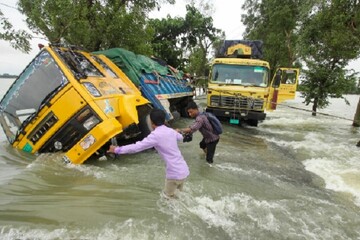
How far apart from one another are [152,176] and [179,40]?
25286 millimetres

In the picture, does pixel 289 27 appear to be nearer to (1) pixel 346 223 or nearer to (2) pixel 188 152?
(2) pixel 188 152

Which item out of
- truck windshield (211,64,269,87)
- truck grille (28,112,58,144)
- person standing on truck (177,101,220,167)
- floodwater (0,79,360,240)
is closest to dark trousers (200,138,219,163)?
person standing on truck (177,101,220,167)

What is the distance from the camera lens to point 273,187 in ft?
18.4

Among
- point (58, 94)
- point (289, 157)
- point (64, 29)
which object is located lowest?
point (289, 157)

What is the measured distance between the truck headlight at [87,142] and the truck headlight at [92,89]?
0.86 m

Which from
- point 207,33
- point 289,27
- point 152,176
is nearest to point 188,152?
point 152,176

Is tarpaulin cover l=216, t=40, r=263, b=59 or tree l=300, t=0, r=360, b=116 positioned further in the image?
tarpaulin cover l=216, t=40, r=263, b=59

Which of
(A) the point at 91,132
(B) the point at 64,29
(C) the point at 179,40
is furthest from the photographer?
(C) the point at 179,40

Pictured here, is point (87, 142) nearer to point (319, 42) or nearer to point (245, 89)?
point (245, 89)

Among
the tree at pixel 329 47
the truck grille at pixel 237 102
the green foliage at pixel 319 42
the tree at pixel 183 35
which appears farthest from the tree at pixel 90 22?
the tree at pixel 183 35

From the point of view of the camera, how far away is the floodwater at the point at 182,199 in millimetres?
3695

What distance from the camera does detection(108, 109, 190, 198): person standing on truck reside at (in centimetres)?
372

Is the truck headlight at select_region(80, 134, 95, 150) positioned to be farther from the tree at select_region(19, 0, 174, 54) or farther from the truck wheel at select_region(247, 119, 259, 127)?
the truck wheel at select_region(247, 119, 259, 127)

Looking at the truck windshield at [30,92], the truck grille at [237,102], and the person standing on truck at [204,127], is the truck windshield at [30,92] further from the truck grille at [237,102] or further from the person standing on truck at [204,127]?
the truck grille at [237,102]
